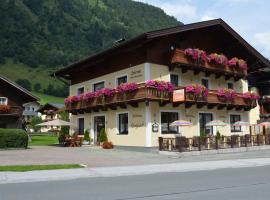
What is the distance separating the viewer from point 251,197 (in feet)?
27.2

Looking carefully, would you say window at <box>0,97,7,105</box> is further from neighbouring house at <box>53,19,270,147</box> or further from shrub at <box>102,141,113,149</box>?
shrub at <box>102,141,113,149</box>

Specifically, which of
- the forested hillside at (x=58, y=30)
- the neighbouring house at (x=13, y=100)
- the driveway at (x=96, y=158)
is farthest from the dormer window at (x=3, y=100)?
the forested hillside at (x=58, y=30)

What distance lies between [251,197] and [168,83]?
15780 millimetres

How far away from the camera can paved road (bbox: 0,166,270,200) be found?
8469mm

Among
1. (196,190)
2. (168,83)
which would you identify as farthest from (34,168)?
(168,83)

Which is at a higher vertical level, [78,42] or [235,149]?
[78,42]

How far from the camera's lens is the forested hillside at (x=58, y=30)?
375ft

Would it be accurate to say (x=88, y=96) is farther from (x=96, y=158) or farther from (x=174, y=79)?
(x=96, y=158)

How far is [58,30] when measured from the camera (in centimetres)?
14050

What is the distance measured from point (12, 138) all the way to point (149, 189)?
16949 mm

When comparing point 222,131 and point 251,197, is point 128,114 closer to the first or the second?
point 222,131

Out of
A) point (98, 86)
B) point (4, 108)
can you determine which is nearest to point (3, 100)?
point (4, 108)

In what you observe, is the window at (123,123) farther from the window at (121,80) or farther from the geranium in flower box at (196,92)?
the geranium in flower box at (196,92)

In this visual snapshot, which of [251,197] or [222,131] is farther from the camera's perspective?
[222,131]
